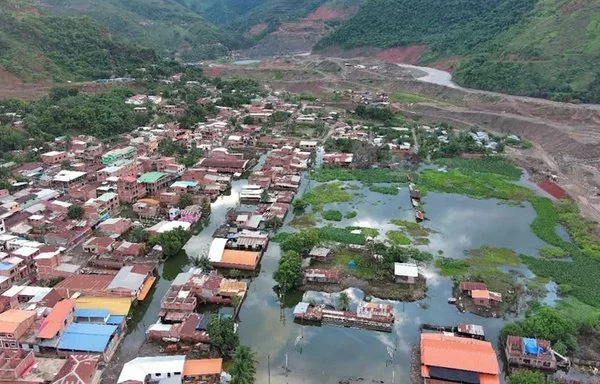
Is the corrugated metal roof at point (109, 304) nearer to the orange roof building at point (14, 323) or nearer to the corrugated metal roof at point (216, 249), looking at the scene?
the orange roof building at point (14, 323)

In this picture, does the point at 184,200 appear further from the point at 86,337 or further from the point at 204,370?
the point at 204,370

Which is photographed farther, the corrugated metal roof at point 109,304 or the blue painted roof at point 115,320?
the corrugated metal roof at point 109,304

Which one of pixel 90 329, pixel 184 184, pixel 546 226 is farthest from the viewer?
pixel 184 184

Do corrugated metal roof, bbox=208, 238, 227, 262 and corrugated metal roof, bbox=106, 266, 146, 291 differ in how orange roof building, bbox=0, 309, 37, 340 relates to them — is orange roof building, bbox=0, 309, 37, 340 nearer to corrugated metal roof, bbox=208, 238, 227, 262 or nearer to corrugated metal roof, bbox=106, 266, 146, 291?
corrugated metal roof, bbox=106, 266, 146, 291

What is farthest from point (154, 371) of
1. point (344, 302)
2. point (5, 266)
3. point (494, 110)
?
point (494, 110)

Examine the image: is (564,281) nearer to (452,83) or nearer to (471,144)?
(471,144)

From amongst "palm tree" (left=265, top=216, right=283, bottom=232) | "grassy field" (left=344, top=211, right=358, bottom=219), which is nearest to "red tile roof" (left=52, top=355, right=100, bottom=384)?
"palm tree" (left=265, top=216, right=283, bottom=232)

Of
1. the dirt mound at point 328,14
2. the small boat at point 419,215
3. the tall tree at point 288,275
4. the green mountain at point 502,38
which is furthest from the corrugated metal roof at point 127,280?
the dirt mound at point 328,14
